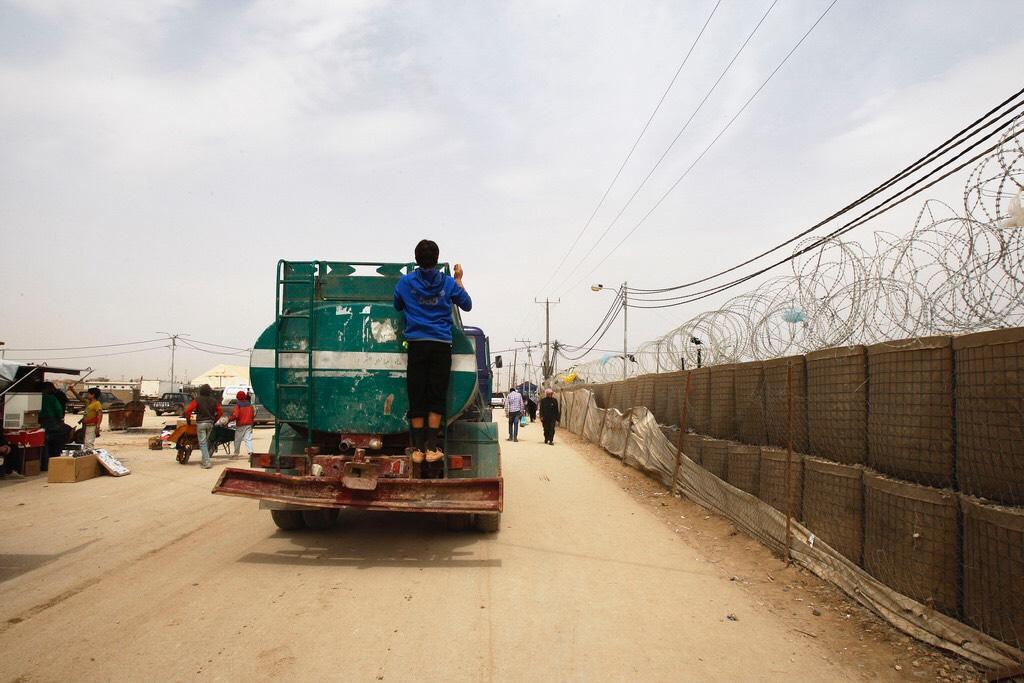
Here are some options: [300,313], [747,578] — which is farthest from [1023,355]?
[300,313]

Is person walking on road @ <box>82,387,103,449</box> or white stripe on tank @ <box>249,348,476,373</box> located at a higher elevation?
white stripe on tank @ <box>249,348,476,373</box>

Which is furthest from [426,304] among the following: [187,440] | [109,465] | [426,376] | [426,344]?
[187,440]

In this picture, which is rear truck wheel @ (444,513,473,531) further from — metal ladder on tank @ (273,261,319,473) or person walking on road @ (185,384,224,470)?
person walking on road @ (185,384,224,470)

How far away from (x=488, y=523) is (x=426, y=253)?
9.99 feet

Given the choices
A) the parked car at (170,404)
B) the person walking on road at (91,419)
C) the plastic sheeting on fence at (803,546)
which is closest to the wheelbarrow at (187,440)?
the person walking on road at (91,419)

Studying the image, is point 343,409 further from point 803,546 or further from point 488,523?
point 803,546

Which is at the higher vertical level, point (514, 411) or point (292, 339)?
point (292, 339)

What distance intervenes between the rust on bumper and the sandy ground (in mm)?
590

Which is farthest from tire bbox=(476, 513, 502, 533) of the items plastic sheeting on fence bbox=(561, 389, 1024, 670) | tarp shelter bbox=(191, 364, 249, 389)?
tarp shelter bbox=(191, 364, 249, 389)

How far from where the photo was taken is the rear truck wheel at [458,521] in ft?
23.3

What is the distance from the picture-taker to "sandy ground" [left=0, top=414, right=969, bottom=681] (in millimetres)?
3811

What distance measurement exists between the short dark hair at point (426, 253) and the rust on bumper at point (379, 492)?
201cm

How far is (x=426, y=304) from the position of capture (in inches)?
238

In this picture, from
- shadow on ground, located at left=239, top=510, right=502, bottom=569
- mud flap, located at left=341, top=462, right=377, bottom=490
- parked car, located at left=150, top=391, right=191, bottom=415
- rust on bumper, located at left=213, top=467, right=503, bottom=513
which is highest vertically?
mud flap, located at left=341, top=462, right=377, bottom=490
